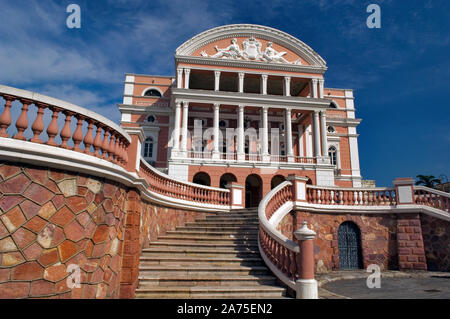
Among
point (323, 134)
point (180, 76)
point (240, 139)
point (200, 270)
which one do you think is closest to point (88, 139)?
point (200, 270)

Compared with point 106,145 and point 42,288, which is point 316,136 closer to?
point 106,145

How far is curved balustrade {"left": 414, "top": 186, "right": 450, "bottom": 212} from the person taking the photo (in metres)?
10.7

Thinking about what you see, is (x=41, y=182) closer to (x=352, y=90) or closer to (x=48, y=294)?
(x=48, y=294)

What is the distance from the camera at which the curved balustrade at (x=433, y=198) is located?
10680 millimetres

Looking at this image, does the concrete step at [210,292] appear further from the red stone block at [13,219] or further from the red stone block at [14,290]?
the red stone block at [13,219]

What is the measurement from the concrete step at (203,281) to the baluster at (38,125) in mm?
3574

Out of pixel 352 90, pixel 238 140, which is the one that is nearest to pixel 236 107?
pixel 238 140

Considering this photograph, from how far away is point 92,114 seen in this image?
16.0ft

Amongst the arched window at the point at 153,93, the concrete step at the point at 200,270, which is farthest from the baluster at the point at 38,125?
the arched window at the point at 153,93

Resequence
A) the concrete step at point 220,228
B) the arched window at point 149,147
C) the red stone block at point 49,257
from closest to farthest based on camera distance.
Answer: the red stone block at point 49,257, the concrete step at point 220,228, the arched window at point 149,147

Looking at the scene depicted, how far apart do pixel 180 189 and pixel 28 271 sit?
6353 millimetres

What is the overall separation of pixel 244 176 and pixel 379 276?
46.7 ft

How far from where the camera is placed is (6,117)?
12.9 feet

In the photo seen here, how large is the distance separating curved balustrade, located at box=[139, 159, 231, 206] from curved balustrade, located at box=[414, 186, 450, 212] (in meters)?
6.93
